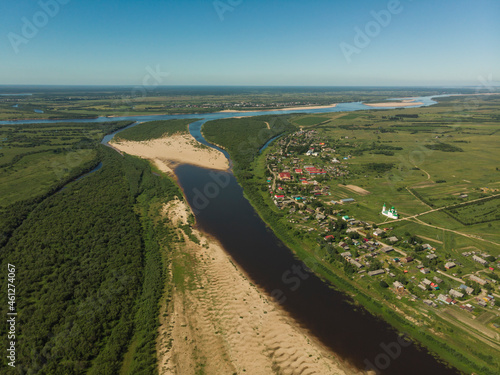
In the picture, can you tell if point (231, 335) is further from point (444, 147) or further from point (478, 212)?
point (444, 147)

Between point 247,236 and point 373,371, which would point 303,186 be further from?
point 373,371

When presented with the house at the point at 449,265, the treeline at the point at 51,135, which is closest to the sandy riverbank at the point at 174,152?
the treeline at the point at 51,135

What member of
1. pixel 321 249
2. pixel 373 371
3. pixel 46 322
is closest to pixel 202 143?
pixel 321 249

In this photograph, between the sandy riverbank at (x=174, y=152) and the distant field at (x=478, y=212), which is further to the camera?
the sandy riverbank at (x=174, y=152)

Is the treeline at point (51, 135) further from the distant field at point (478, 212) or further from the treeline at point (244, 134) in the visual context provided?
the distant field at point (478, 212)

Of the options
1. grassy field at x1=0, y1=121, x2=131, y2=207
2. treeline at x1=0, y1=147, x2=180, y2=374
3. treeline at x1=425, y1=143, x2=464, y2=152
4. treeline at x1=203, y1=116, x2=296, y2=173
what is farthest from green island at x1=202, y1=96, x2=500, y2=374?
grassy field at x1=0, y1=121, x2=131, y2=207
